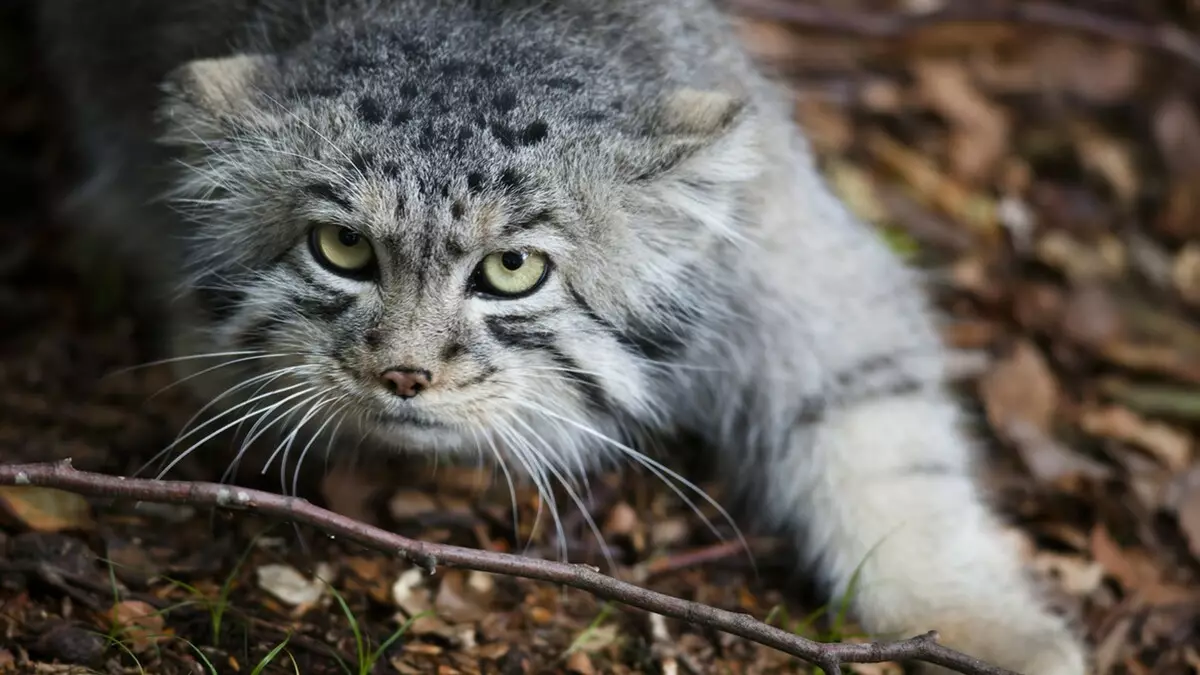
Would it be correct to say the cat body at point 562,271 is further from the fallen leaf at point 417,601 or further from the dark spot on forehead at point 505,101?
the fallen leaf at point 417,601

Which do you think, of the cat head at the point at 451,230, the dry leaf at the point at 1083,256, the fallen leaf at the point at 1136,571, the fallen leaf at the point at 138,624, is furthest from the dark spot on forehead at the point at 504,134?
the dry leaf at the point at 1083,256

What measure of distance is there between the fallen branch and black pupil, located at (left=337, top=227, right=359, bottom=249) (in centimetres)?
63

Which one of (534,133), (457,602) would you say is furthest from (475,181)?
(457,602)

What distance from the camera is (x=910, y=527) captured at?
3.68 meters

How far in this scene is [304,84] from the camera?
10.4 feet

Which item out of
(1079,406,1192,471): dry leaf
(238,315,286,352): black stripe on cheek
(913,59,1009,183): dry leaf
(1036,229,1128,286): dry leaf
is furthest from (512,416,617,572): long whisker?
(913,59,1009,183): dry leaf

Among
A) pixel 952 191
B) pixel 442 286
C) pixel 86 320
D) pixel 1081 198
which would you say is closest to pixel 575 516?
pixel 442 286

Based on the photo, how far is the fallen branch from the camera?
274 centimetres

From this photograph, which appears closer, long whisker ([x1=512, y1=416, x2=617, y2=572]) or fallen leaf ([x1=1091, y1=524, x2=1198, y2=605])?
long whisker ([x1=512, y1=416, x2=617, y2=572])

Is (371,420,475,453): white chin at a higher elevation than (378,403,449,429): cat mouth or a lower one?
lower

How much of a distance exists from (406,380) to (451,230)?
14.0 inches

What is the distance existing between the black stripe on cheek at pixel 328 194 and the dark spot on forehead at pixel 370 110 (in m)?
0.18

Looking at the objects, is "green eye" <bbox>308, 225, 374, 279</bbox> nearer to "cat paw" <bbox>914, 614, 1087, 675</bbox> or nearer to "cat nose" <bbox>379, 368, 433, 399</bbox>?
"cat nose" <bbox>379, 368, 433, 399</bbox>

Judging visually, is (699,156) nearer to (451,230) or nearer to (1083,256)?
(451,230)
